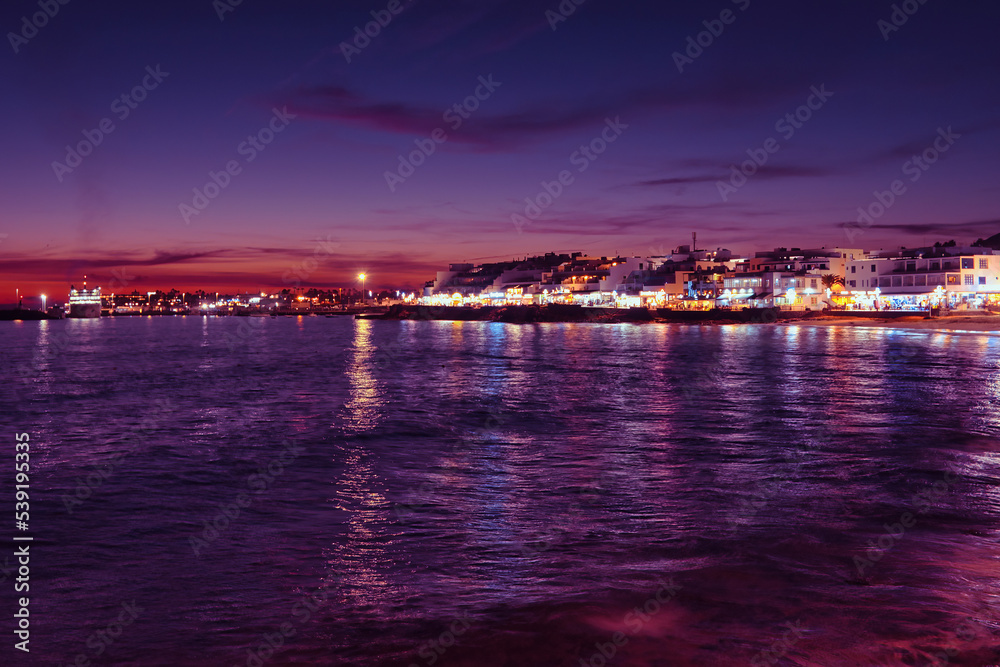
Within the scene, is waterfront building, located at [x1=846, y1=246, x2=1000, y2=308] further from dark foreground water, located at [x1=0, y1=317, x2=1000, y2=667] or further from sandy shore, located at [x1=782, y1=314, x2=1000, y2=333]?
dark foreground water, located at [x1=0, y1=317, x2=1000, y2=667]

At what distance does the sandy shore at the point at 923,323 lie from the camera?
7488 cm

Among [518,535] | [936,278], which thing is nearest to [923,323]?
[936,278]

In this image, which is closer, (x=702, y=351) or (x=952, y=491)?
(x=952, y=491)

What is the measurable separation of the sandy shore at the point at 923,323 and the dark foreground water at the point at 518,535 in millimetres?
61336

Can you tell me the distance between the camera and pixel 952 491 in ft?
38.8

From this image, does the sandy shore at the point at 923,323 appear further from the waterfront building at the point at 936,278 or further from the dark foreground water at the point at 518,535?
the dark foreground water at the point at 518,535

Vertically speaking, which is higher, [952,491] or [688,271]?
[688,271]

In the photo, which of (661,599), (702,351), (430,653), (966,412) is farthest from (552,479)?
(702,351)

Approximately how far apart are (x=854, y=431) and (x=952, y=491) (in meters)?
6.71

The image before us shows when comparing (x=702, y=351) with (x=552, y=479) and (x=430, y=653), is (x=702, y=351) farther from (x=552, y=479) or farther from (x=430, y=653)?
(x=430, y=653)

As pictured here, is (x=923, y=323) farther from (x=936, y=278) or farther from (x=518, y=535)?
(x=518, y=535)

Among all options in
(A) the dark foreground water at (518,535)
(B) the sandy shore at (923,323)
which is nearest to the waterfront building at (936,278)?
(B) the sandy shore at (923,323)

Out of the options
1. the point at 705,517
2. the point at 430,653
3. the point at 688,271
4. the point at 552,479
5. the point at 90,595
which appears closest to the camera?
the point at 430,653

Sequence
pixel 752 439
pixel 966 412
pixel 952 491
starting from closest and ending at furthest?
pixel 952 491 → pixel 752 439 → pixel 966 412
